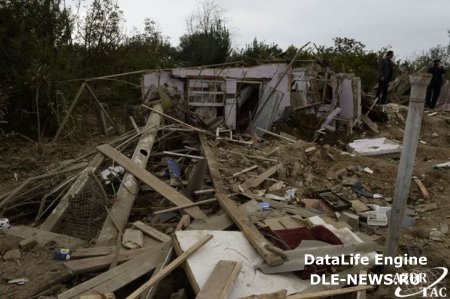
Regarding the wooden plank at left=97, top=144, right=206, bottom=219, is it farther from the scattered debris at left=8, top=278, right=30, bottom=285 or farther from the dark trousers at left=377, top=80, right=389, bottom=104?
the dark trousers at left=377, top=80, right=389, bottom=104

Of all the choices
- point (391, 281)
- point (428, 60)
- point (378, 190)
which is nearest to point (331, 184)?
point (378, 190)

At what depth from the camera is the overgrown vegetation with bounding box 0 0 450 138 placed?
1053cm

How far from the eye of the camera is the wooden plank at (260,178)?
6553 millimetres

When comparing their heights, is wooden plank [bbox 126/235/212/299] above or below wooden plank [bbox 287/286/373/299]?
above

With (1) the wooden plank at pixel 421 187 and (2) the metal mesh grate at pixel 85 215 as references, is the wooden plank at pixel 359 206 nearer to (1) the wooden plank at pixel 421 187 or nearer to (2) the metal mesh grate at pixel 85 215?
(1) the wooden plank at pixel 421 187

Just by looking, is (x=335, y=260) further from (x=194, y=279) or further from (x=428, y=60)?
(x=428, y=60)

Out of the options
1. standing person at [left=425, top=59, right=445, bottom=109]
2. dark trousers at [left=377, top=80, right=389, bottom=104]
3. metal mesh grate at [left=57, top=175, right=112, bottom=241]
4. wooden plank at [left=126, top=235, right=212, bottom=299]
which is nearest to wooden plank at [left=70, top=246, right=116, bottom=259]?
metal mesh grate at [left=57, top=175, right=112, bottom=241]

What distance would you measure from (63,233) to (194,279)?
8.91 feet

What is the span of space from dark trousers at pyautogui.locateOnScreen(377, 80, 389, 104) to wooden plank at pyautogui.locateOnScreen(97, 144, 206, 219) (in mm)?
10185

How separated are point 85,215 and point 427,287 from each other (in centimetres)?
405

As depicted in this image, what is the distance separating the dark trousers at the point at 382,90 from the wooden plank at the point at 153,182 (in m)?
10.2

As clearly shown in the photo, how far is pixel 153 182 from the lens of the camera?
5.86 meters

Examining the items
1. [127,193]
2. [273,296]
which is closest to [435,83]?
[127,193]

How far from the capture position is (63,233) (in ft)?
17.5
